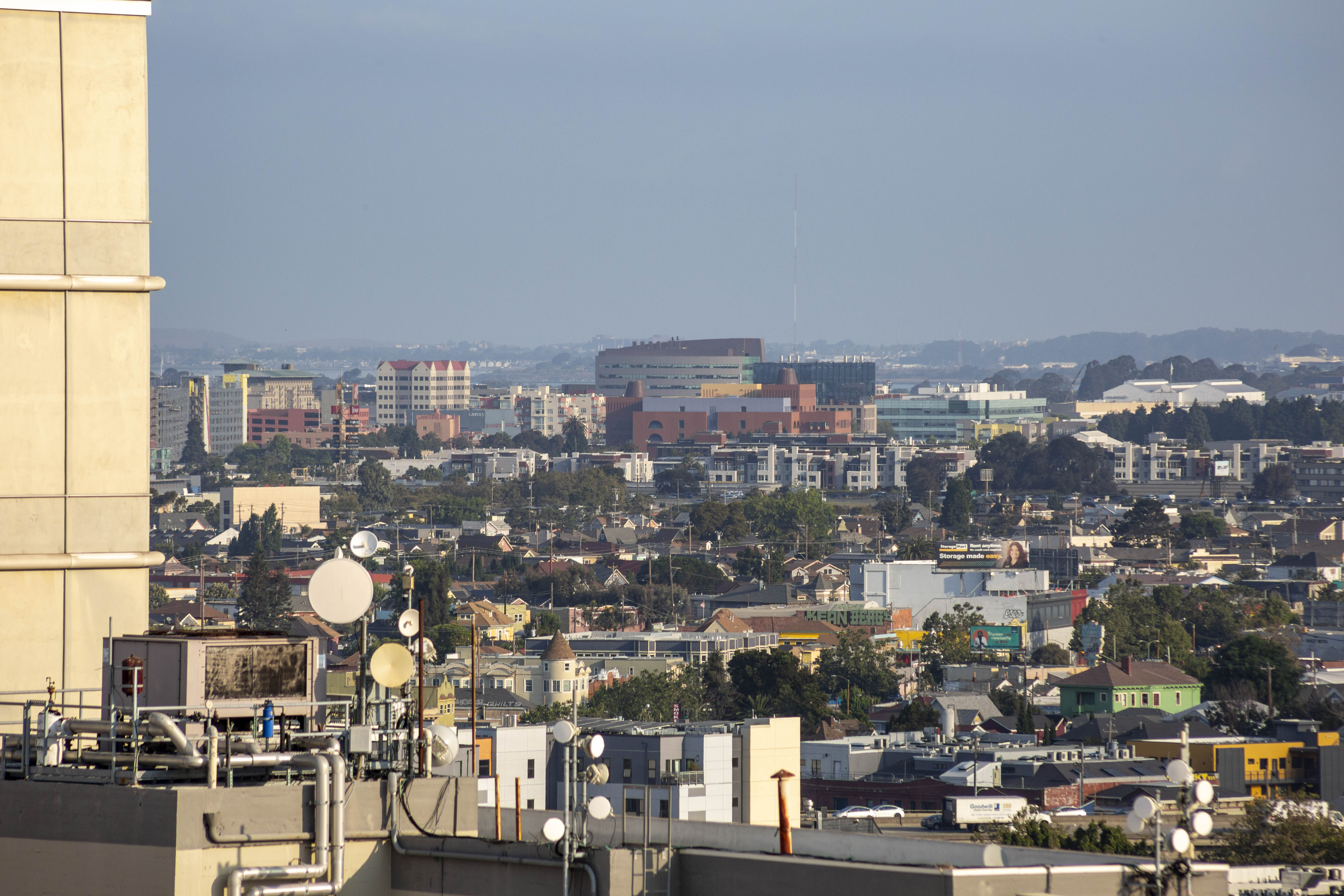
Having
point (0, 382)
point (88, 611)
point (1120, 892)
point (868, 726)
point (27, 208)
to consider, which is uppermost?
point (27, 208)

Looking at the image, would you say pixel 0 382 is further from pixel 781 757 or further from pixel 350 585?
pixel 781 757

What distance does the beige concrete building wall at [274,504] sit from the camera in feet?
270

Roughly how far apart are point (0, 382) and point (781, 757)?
A: 20358 millimetres

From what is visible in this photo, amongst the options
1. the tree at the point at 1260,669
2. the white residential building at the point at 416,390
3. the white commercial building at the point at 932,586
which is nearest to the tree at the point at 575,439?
the white residential building at the point at 416,390

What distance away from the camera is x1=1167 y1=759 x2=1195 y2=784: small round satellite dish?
4.68m

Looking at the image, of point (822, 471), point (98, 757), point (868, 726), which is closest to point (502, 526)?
point (822, 471)

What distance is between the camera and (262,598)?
165 ft

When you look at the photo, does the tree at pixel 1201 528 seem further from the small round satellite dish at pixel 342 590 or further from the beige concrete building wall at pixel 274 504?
the small round satellite dish at pixel 342 590

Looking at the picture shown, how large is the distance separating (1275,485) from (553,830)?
329ft

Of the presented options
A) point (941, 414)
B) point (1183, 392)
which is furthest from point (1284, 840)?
point (1183, 392)

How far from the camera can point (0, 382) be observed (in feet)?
19.1

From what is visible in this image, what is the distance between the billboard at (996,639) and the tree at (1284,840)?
24927 millimetres

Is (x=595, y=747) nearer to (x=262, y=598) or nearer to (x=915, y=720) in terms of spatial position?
(x=915, y=720)

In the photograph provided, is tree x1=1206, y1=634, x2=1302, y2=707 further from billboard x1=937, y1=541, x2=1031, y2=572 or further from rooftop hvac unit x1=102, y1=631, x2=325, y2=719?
rooftop hvac unit x1=102, y1=631, x2=325, y2=719
